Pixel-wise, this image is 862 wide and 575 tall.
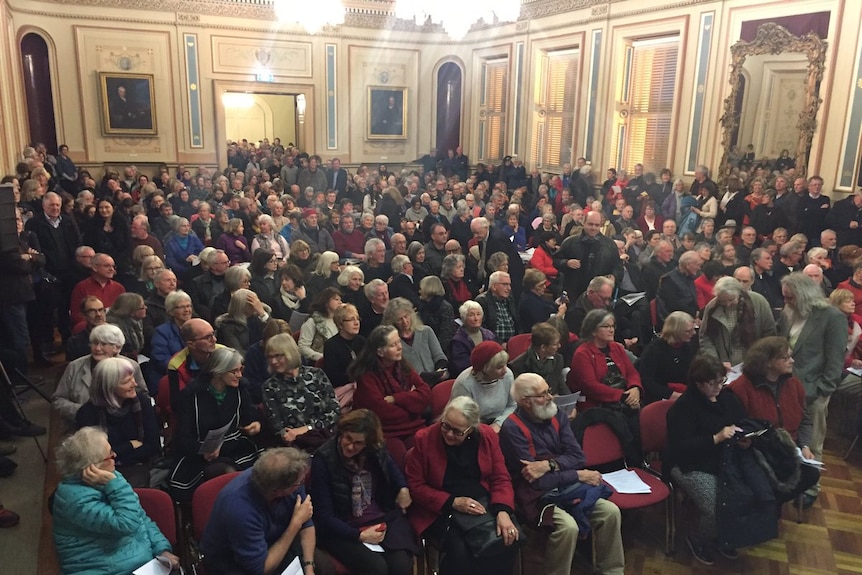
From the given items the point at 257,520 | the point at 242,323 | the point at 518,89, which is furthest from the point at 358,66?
the point at 257,520

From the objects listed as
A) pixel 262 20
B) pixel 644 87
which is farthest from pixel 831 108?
pixel 262 20

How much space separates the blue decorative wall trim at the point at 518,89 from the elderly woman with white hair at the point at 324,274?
983 cm

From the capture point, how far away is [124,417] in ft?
11.9

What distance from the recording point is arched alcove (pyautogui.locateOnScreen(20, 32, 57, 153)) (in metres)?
13.4

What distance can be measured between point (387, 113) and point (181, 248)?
10.7 metres

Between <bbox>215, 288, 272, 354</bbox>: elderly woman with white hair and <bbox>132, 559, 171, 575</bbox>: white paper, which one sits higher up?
<bbox>215, 288, 272, 354</bbox>: elderly woman with white hair

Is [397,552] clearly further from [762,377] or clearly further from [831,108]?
[831,108]

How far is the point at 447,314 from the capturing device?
543 cm

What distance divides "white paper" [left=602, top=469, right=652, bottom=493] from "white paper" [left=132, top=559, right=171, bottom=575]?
2.46m

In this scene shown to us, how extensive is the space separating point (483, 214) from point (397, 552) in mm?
7568

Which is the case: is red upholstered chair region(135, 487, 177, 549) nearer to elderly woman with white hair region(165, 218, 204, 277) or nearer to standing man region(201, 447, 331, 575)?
standing man region(201, 447, 331, 575)

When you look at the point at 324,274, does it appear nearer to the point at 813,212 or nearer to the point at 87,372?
the point at 87,372

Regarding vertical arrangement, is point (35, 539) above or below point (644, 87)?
below

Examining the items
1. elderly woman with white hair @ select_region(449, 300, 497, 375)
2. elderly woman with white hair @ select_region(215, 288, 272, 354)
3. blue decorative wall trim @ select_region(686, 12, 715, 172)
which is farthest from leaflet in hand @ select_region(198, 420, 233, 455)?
blue decorative wall trim @ select_region(686, 12, 715, 172)
